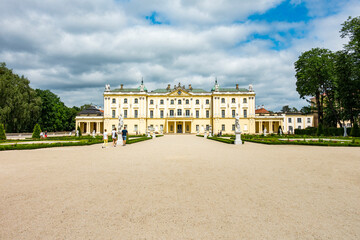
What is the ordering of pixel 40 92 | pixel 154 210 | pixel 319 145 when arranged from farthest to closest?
pixel 40 92 → pixel 319 145 → pixel 154 210

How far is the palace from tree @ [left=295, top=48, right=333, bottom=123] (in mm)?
18688

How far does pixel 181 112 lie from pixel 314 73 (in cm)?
3300

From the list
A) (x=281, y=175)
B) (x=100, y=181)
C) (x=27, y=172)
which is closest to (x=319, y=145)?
(x=281, y=175)

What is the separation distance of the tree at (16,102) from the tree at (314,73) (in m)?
50.7

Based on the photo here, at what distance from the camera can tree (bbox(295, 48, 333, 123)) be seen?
3397 centimetres

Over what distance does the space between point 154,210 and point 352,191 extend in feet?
14.9

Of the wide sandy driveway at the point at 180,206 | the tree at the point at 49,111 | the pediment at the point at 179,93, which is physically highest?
the pediment at the point at 179,93

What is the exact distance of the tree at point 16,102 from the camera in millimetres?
36844

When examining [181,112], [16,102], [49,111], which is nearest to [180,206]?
[16,102]

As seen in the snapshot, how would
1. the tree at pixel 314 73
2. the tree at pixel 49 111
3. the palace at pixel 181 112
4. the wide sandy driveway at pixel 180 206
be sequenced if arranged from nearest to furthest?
the wide sandy driveway at pixel 180 206 → the tree at pixel 314 73 → the tree at pixel 49 111 → the palace at pixel 181 112

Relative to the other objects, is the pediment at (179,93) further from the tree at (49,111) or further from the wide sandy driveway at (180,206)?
the wide sandy driveway at (180,206)

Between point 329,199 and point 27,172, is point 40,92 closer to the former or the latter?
point 27,172

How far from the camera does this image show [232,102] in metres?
57.4

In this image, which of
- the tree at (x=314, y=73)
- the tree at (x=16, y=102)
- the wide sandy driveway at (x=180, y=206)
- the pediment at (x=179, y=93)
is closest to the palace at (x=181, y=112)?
the pediment at (x=179, y=93)
